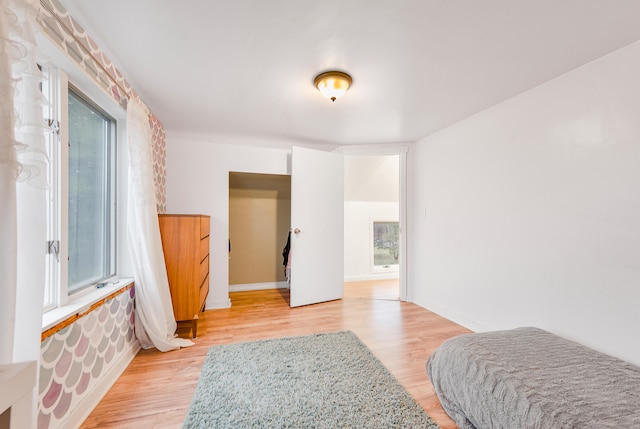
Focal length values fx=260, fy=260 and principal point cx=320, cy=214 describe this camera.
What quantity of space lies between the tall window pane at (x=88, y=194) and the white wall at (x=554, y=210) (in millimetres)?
3097

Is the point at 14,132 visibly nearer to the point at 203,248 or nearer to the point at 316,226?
the point at 203,248

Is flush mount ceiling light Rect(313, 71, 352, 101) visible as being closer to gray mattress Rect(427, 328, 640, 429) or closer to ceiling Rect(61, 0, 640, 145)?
ceiling Rect(61, 0, 640, 145)

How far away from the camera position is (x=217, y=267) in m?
3.15

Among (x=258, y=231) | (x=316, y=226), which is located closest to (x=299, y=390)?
(x=316, y=226)

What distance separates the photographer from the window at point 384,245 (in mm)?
4602

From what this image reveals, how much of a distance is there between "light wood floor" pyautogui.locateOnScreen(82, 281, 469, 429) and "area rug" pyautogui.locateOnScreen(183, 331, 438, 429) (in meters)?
0.12

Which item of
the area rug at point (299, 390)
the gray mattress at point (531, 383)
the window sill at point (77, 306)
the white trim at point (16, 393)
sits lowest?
the area rug at point (299, 390)

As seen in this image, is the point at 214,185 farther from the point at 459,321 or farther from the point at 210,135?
the point at 459,321

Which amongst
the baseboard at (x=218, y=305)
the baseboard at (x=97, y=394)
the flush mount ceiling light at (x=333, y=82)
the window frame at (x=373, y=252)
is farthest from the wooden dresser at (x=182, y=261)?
the window frame at (x=373, y=252)

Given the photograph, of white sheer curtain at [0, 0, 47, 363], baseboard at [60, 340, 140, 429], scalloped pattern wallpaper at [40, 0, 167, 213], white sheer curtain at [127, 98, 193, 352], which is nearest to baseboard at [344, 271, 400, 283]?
white sheer curtain at [127, 98, 193, 352]

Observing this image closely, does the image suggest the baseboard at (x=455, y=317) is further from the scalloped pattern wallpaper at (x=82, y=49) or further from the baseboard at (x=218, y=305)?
the scalloped pattern wallpaper at (x=82, y=49)

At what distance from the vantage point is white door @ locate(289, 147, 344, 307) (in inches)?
125

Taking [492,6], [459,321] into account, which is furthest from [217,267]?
[492,6]

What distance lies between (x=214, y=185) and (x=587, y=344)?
3540 mm
